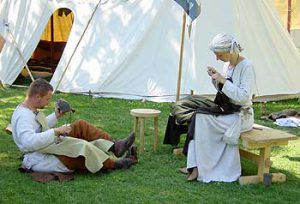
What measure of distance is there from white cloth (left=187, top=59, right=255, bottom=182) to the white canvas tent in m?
3.71

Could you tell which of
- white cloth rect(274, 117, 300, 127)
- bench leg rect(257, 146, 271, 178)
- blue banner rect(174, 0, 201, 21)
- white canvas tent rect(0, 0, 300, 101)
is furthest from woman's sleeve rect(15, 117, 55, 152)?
white canvas tent rect(0, 0, 300, 101)

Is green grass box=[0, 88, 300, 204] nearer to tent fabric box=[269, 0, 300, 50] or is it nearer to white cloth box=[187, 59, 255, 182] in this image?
white cloth box=[187, 59, 255, 182]

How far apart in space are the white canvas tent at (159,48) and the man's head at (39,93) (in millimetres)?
4168

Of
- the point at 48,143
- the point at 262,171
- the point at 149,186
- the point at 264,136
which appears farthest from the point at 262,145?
the point at 48,143

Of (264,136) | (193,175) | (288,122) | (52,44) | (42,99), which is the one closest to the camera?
(42,99)

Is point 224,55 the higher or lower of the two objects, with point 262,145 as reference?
higher

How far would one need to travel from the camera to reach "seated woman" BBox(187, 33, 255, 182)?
450cm

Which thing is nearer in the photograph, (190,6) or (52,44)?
(190,6)

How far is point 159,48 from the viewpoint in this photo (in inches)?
342

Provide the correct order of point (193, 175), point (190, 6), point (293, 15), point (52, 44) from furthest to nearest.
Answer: point (293, 15) → point (52, 44) → point (190, 6) → point (193, 175)

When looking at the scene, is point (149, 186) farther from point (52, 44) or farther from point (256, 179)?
point (52, 44)

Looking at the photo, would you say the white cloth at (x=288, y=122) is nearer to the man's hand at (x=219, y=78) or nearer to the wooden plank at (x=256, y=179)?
the wooden plank at (x=256, y=179)

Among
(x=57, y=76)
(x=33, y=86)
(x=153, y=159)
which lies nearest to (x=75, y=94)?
(x=57, y=76)

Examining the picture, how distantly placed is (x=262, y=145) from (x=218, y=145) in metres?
0.37
